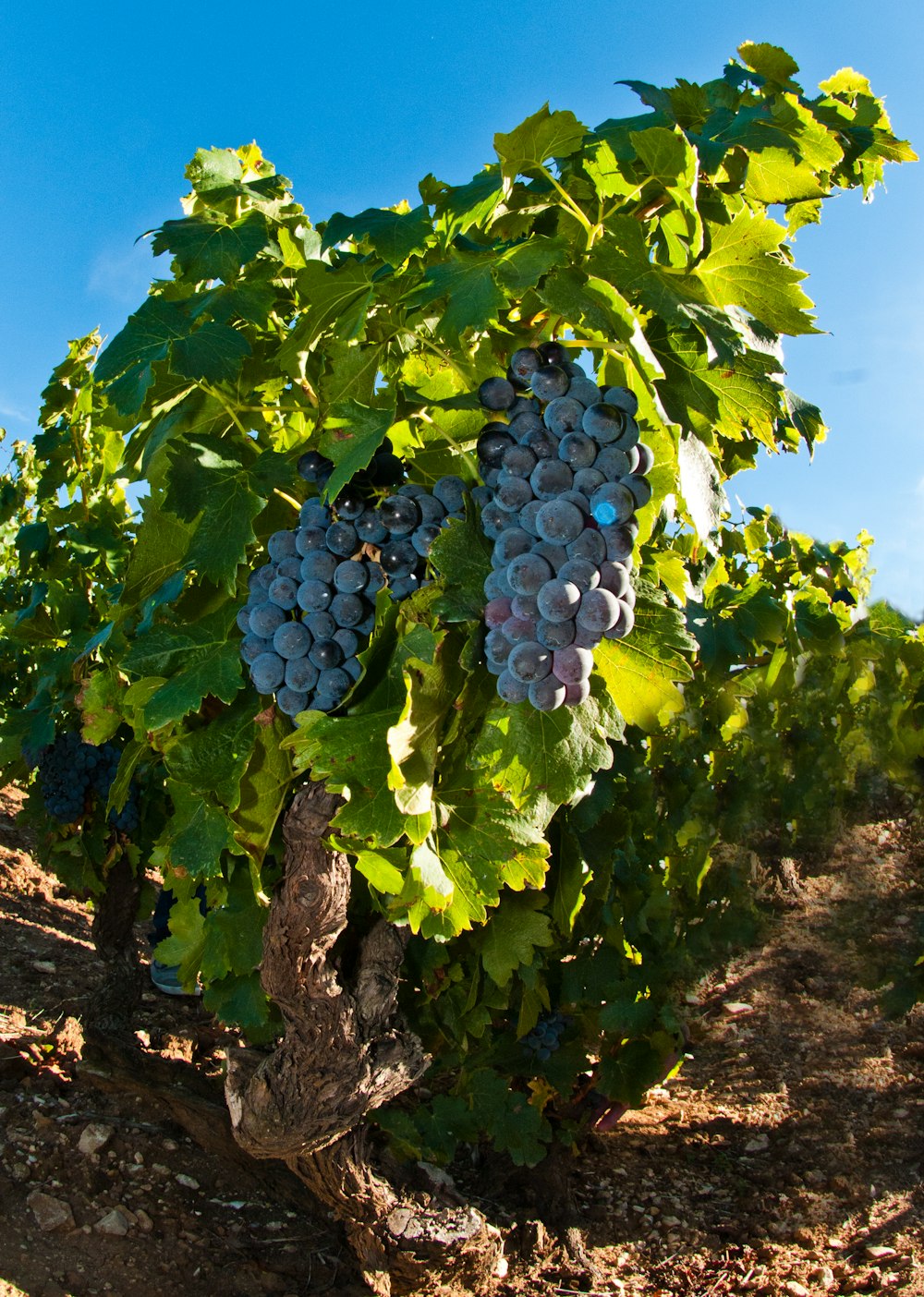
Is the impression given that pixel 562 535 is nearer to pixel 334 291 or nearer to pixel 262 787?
pixel 334 291

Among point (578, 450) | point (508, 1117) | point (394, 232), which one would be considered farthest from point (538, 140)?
point (508, 1117)

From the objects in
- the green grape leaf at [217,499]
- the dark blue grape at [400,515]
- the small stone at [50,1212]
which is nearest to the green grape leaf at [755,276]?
the dark blue grape at [400,515]

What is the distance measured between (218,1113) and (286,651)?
2677mm

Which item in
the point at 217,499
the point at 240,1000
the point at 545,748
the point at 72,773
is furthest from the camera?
the point at 72,773

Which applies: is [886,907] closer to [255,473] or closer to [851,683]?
[851,683]

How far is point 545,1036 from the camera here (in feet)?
12.8

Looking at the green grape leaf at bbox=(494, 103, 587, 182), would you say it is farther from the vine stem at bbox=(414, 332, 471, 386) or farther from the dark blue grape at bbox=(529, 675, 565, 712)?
the dark blue grape at bbox=(529, 675, 565, 712)

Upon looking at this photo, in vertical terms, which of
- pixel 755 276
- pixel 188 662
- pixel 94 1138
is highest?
pixel 755 276

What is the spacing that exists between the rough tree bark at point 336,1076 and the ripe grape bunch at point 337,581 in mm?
374

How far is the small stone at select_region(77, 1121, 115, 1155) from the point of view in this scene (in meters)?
3.44

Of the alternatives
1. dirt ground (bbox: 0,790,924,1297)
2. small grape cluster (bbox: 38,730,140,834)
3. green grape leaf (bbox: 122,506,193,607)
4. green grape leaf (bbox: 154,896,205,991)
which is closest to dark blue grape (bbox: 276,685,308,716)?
green grape leaf (bbox: 122,506,193,607)

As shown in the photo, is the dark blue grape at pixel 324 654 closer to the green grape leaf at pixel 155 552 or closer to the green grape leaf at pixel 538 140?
the green grape leaf at pixel 155 552

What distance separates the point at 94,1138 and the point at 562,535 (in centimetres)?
310

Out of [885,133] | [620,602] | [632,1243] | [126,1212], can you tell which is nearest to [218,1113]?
[126,1212]
